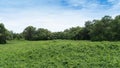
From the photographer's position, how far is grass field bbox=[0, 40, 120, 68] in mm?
14852

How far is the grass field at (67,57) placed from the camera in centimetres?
1485

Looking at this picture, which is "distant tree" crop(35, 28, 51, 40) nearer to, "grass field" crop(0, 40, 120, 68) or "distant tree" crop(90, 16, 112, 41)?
"distant tree" crop(90, 16, 112, 41)

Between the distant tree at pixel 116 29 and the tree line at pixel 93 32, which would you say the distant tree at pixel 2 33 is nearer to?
the tree line at pixel 93 32

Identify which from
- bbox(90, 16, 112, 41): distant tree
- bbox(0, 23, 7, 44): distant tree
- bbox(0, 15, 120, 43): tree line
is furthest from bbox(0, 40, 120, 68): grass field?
bbox(0, 23, 7, 44): distant tree

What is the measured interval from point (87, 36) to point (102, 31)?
Answer: 19.6 feet

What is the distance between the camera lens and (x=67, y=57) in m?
16.3

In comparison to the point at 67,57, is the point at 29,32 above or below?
above

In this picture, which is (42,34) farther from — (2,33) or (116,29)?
(116,29)

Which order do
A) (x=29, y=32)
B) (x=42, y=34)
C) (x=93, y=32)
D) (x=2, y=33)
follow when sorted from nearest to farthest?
(x=93, y=32) < (x=2, y=33) < (x=42, y=34) < (x=29, y=32)

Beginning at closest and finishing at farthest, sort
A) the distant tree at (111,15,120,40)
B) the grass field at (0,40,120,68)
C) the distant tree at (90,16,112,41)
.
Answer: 1. the grass field at (0,40,120,68)
2. the distant tree at (111,15,120,40)
3. the distant tree at (90,16,112,41)

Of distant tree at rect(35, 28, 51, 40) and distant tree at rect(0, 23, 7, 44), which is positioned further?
distant tree at rect(35, 28, 51, 40)

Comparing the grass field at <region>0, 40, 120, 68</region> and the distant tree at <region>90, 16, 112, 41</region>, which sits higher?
the distant tree at <region>90, 16, 112, 41</region>

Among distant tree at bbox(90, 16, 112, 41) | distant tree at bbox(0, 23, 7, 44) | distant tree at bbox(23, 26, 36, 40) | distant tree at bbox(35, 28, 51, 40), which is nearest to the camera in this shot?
distant tree at bbox(90, 16, 112, 41)

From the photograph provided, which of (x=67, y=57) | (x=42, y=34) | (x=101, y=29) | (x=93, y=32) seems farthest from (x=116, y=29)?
(x=67, y=57)
